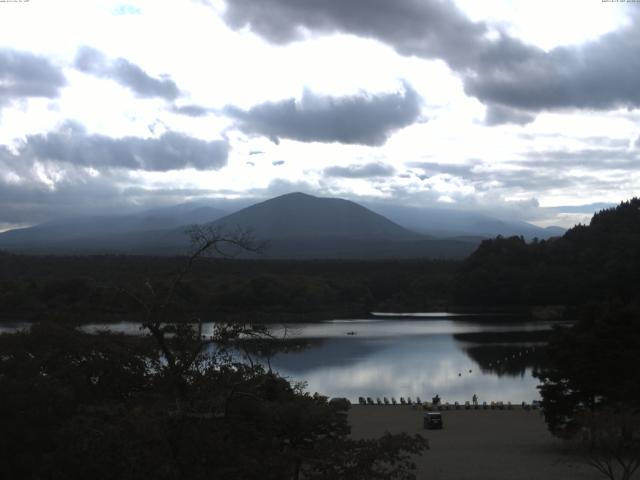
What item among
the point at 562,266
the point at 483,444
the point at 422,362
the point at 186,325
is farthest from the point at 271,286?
the point at 186,325

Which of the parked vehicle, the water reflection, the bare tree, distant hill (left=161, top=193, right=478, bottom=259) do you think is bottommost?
the water reflection

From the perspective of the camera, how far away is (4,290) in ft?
165

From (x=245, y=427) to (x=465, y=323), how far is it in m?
46.4

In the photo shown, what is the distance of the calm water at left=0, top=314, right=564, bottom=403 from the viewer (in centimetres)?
2680

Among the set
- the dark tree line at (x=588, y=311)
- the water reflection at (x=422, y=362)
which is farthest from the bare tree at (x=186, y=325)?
the water reflection at (x=422, y=362)

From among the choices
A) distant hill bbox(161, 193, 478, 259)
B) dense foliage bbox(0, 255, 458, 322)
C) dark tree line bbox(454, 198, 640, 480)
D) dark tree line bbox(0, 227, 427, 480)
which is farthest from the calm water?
distant hill bbox(161, 193, 478, 259)

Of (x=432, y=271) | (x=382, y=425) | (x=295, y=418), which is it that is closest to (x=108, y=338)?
(x=295, y=418)

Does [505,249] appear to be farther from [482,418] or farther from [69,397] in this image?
[69,397]

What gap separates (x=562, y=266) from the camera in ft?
199

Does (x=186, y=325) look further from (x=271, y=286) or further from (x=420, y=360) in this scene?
(x=271, y=286)

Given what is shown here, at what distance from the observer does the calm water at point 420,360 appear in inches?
1055

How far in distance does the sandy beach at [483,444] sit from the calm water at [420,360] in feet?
11.0

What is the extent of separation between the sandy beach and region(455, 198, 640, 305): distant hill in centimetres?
3667

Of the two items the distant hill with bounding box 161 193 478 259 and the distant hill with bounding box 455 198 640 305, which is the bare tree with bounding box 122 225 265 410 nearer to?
the distant hill with bounding box 455 198 640 305
